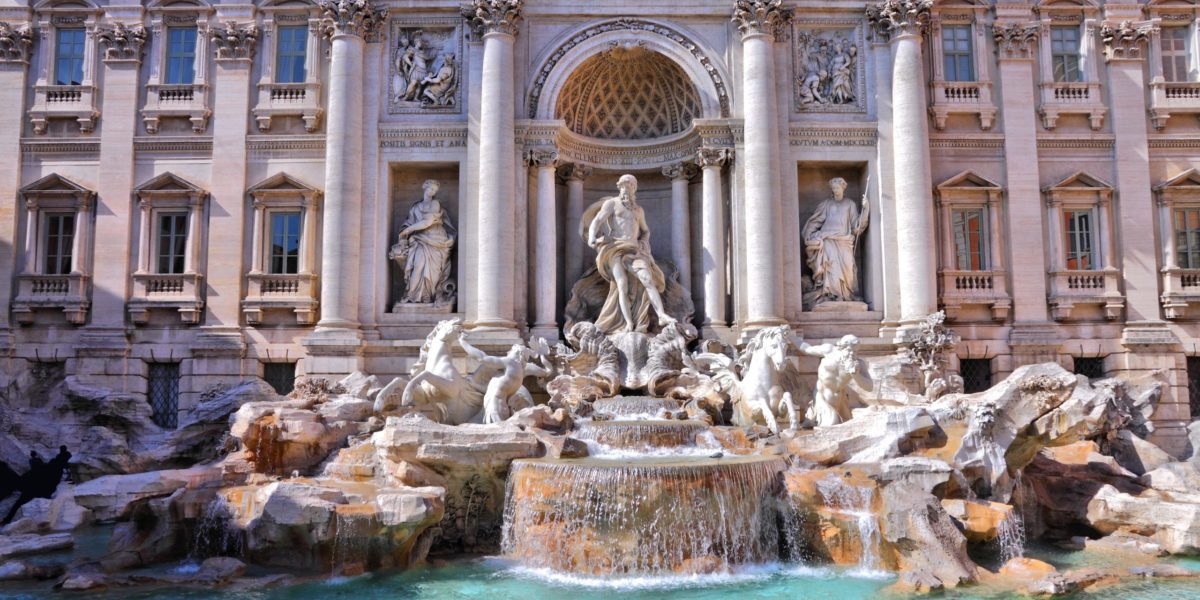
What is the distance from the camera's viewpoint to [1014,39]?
814 inches

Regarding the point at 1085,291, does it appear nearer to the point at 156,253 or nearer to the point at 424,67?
the point at 424,67

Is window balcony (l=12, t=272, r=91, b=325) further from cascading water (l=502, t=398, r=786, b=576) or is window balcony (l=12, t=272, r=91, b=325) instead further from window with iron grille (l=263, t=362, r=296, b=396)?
cascading water (l=502, t=398, r=786, b=576)

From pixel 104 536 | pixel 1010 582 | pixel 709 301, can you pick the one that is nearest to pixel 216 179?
pixel 104 536

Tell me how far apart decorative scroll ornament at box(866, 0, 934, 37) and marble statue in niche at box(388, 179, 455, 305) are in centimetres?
1148

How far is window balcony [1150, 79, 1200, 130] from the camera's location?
2064 centimetres

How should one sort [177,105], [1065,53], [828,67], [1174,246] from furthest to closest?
[1065,53] → [828,67] → [177,105] → [1174,246]

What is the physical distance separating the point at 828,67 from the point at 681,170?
4.37 metres

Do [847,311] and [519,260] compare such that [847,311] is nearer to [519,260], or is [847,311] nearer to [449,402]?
[519,260]

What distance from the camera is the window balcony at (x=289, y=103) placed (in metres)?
20.3

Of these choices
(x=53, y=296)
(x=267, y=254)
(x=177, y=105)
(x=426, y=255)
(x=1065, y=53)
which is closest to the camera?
(x=426, y=255)

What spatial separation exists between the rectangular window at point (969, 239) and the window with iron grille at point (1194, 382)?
552 centimetres

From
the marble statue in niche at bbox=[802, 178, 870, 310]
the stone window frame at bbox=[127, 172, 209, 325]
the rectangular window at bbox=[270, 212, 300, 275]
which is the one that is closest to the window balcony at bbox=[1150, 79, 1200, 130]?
the marble statue in niche at bbox=[802, 178, 870, 310]

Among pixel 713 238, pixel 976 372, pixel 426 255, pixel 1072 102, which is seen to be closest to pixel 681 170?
pixel 713 238

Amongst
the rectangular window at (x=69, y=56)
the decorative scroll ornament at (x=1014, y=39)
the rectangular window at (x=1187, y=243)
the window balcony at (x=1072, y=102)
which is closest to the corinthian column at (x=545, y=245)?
the decorative scroll ornament at (x=1014, y=39)
